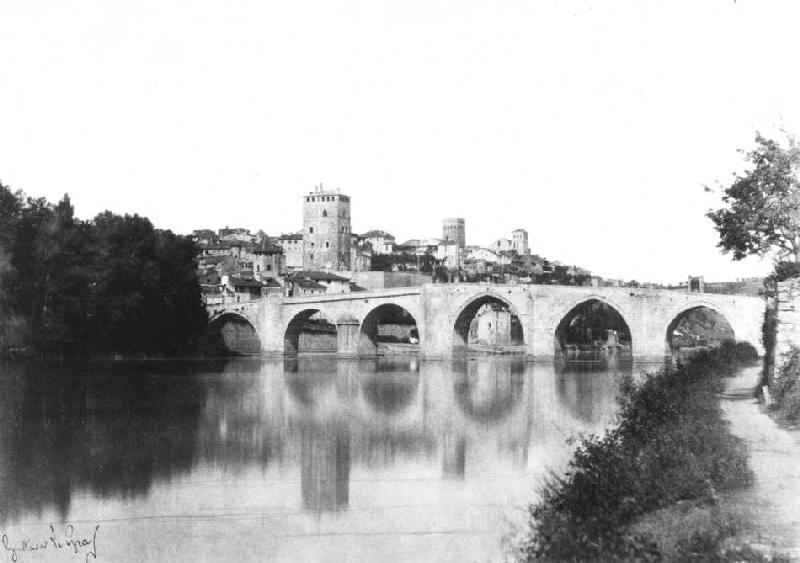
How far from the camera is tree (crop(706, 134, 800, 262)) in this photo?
46.4 ft

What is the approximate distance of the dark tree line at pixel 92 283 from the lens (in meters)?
31.9

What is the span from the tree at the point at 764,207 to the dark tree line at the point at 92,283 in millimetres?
22382

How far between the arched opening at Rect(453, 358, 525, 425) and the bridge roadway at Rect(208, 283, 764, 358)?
2.52 m

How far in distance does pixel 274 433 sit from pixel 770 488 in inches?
372

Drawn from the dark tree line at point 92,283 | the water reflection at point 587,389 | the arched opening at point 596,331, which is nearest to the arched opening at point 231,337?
the dark tree line at point 92,283

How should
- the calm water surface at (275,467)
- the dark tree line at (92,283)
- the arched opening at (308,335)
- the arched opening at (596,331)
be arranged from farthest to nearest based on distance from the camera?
the arched opening at (596,331) → the arched opening at (308,335) → the dark tree line at (92,283) → the calm water surface at (275,467)

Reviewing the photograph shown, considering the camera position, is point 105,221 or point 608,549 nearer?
point 608,549

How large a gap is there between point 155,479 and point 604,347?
53.2 meters

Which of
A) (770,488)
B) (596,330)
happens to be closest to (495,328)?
(596,330)

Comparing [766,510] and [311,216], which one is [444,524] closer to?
[766,510]

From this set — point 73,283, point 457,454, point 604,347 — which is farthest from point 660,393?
→ point 604,347

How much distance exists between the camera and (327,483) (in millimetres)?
10391

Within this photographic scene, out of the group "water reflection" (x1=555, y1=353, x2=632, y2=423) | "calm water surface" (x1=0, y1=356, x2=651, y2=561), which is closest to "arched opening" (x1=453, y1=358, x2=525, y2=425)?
"calm water surface" (x1=0, y1=356, x2=651, y2=561)
